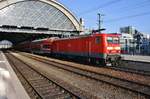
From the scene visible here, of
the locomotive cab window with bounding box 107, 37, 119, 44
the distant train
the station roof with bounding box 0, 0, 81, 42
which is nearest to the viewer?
the distant train

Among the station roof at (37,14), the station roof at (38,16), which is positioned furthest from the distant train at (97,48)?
the station roof at (37,14)

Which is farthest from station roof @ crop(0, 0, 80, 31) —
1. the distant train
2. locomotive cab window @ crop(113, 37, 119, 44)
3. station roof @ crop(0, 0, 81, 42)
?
locomotive cab window @ crop(113, 37, 119, 44)

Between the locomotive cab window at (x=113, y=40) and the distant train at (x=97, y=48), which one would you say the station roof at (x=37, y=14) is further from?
the locomotive cab window at (x=113, y=40)

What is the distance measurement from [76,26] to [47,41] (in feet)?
173

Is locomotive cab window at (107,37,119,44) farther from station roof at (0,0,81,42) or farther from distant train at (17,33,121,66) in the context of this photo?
station roof at (0,0,81,42)

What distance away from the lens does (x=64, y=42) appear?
42.9 metres

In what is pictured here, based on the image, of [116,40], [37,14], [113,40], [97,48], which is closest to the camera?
[97,48]

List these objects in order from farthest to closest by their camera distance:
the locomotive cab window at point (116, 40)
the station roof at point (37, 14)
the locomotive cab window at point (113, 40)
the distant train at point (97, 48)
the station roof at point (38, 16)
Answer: the station roof at point (37, 14) → the station roof at point (38, 16) → the locomotive cab window at point (116, 40) → the locomotive cab window at point (113, 40) → the distant train at point (97, 48)

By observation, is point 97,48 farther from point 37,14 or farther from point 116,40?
point 37,14

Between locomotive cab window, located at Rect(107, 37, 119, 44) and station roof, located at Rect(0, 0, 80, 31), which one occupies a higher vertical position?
station roof, located at Rect(0, 0, 80, 31)

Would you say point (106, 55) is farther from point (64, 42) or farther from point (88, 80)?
point (64, 42)


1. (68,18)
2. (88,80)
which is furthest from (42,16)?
(88,80)

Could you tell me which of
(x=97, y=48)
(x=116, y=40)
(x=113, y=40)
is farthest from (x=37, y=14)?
(x=97, y=48)

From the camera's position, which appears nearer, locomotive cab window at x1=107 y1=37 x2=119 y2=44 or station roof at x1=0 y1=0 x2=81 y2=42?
locomotive cab window at x1=107 y1=37 x2=119 y2=44
